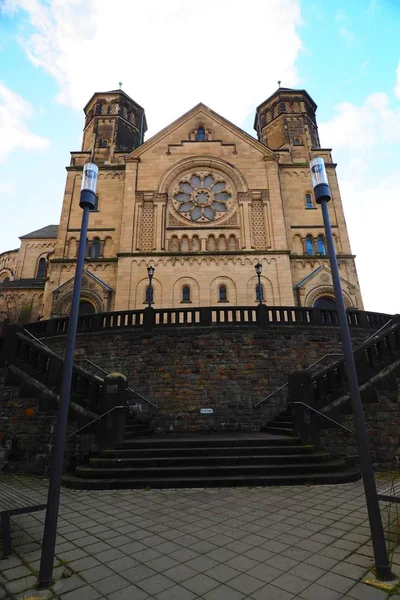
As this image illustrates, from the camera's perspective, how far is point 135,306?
878 inches

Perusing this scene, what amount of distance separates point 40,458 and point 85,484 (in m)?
2.45

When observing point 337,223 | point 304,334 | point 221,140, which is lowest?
point 304,334

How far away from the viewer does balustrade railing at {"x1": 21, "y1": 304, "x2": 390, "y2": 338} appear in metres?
14.0

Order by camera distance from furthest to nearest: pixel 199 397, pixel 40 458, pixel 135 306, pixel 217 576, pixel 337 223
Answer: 1. pixel 337 223
2. pixel 135 306
3. pixel 199 397
4. pixel 40 458
5. pixel 217 576

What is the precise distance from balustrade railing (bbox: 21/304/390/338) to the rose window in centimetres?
1320

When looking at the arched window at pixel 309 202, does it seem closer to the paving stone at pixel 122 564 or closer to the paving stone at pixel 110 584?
the paving stone at pixel 122 564

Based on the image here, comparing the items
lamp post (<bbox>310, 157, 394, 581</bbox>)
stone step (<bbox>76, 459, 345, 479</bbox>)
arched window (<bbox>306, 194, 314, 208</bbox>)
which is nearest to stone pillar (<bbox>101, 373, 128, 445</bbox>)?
stone step (<bbox>76, 459, 345, 479</bbox>)

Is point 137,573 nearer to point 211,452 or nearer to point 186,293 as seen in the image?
point 211,452

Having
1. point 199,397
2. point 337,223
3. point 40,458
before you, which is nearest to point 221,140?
point 337,223

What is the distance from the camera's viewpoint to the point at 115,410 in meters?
8.91

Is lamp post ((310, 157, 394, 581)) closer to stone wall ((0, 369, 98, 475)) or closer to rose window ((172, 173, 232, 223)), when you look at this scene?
stone wall ((0, 369, 98, 475))

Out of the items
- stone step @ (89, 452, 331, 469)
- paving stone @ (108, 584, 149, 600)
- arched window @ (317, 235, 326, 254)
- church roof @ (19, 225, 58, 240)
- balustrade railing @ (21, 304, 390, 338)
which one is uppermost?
church roof @ (19, 225, 58, 240)

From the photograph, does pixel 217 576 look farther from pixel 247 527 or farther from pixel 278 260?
pixel 278 260

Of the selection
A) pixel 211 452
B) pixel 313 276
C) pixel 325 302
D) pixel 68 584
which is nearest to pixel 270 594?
pixel 68 584
